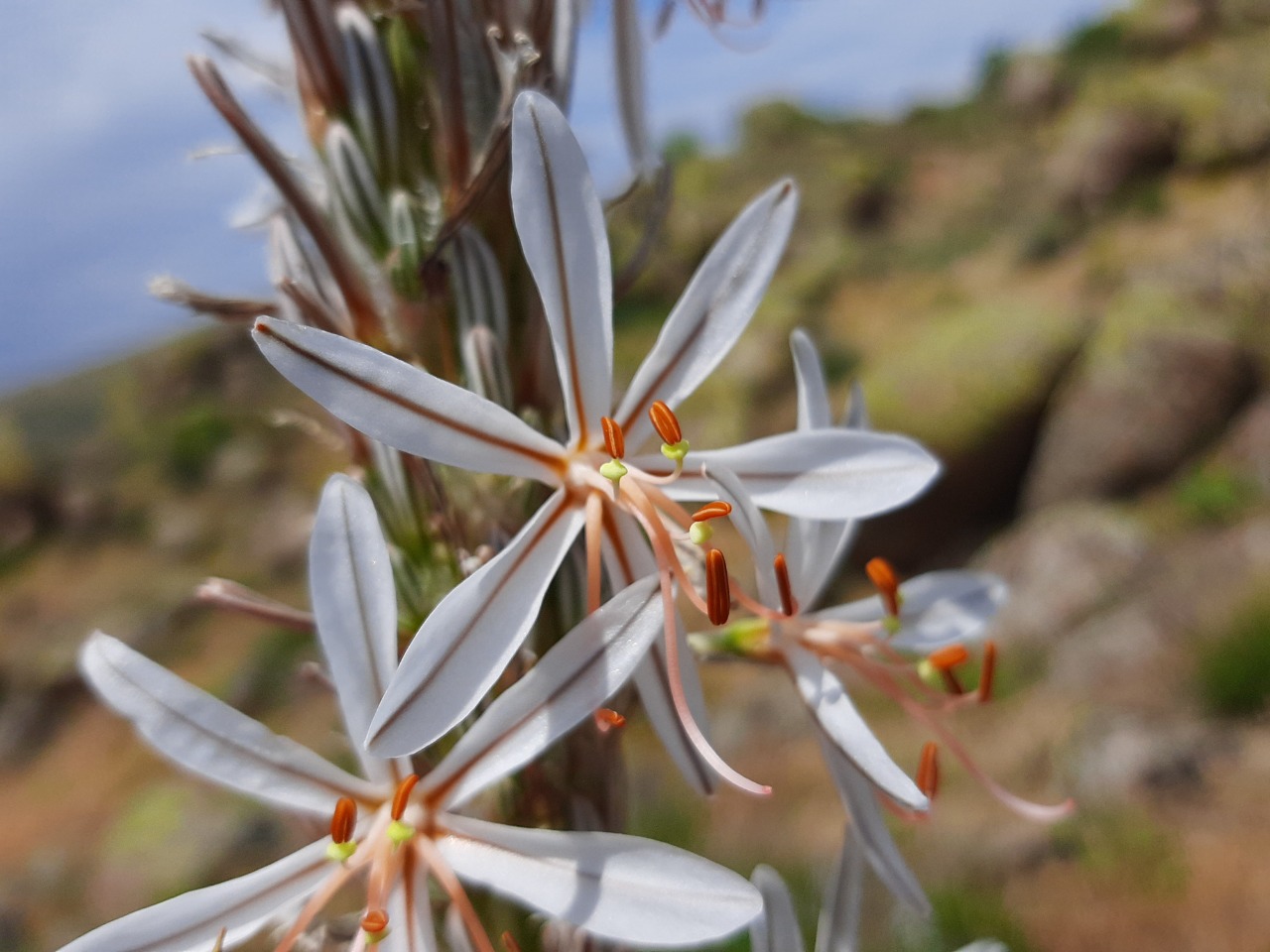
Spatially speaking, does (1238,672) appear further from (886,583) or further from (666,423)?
(666,423)

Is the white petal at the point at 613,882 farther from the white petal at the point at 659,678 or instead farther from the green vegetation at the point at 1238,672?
the green vegetation at the point at 1238,672

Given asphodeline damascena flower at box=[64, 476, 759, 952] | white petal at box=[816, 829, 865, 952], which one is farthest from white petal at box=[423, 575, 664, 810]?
white petal at box=[816, 829, 865, 952]

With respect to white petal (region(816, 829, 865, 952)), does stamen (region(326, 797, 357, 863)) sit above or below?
above

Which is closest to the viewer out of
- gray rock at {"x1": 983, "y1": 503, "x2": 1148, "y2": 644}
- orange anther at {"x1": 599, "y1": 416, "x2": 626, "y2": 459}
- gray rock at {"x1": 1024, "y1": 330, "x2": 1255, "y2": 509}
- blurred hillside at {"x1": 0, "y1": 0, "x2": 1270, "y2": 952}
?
orange anther at {"x1": 599, "y1": 416, "x2": 626, "y2": 459}

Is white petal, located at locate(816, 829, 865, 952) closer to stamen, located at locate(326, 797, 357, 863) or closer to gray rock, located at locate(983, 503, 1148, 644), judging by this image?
stamen, located at locate(326, 797, 357, 863)

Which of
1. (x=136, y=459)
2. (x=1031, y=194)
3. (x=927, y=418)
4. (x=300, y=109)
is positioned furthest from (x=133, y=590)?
(x=1031, y=194)

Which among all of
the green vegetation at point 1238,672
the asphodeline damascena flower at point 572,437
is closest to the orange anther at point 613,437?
the asphodeline damascena flower at point 572,437

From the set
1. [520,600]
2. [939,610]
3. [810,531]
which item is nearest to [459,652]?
[520,600]

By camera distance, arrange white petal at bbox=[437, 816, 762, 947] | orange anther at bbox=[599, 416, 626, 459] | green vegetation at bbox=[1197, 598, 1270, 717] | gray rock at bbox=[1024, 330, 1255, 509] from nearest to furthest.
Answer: white petal at bbox=[437, 816, 762, 947], orange anther at bbox=[599, 416, 626, 459], green vegetation at bbox=[1197, 598, 1270, 717], gray rock at bbox=[1024, 330, 1255, 509]
